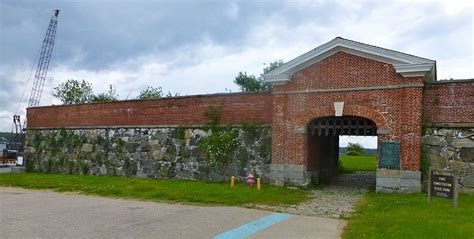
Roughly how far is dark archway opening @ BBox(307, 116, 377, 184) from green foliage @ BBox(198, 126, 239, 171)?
3.04 m

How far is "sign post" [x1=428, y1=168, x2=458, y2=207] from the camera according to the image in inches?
374

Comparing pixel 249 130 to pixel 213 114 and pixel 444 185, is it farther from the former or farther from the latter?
pixel 444 185

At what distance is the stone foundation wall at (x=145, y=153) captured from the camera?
16.0 m

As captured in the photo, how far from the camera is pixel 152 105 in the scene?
61.6 feet

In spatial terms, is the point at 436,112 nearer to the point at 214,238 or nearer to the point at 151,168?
the point at 214,238

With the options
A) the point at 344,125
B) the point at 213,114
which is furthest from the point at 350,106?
the point at 213,114

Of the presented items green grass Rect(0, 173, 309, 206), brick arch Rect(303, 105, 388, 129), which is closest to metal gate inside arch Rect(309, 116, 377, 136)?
brick arch Rect(303, 105, 388, 129)

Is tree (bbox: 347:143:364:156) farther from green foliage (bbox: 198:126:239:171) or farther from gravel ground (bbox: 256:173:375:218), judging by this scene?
green foliage (bbox: 198:126:239:171)

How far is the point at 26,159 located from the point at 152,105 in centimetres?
1088

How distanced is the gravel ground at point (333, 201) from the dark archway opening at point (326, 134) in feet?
2.70

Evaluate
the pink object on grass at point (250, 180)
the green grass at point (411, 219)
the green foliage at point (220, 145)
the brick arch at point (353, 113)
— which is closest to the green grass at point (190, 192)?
the pink object on grass at point (250, 180)

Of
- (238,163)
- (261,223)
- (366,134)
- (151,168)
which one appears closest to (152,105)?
(151,168)

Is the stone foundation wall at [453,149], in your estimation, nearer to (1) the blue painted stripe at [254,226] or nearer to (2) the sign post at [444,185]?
(2) the sign post at [444,185]

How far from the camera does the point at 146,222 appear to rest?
344 inches
